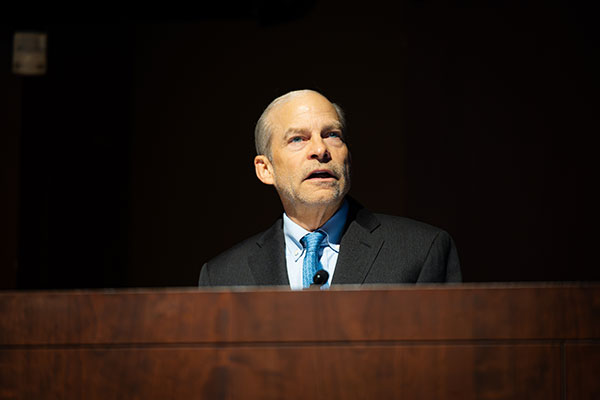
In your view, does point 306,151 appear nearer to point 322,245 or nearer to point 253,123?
point 322,245

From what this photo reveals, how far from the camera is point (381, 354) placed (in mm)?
861

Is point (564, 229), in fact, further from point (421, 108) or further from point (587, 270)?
point (421, 108)

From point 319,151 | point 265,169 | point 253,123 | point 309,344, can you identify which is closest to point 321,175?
point 319,151

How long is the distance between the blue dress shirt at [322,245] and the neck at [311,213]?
0.03 feet

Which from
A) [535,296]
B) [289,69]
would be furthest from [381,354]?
[289,69]

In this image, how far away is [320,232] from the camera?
1.61 metres

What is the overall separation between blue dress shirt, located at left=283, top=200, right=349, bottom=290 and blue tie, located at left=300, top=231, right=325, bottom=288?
16 mm

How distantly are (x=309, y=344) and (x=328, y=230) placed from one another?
753 mm

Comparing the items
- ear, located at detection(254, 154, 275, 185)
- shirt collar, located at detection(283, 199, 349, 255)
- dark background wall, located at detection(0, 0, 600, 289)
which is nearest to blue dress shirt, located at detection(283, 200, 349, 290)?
shirt collar, located at detection(283, 199, 349, 255)

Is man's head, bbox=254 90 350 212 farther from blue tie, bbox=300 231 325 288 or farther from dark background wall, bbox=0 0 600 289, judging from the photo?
dark background wall, bbox=0 0 600 289

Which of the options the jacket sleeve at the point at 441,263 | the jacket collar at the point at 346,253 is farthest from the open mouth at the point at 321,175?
the jacket sleeve at the point at 441,263

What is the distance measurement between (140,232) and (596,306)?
3.00 m

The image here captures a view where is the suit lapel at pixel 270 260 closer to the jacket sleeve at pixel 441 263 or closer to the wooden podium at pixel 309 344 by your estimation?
the jacket sleeve at pixel 441 263

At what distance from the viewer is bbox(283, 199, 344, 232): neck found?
1.59 metres
